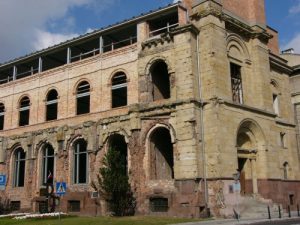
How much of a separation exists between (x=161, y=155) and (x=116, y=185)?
3.99 meters

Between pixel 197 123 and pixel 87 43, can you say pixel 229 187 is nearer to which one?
pixel 197 123

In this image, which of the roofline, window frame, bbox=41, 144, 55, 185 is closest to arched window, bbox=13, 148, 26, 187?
window frame, bbox=41, 144, 55, 185

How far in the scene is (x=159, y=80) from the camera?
2914 centimetres

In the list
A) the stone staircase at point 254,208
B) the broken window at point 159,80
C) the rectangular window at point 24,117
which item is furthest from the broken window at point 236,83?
the rectangular window at point 24,117

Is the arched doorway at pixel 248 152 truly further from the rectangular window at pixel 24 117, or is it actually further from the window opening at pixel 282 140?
the rectangular window at pixel 24 117

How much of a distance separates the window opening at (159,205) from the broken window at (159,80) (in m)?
6.95

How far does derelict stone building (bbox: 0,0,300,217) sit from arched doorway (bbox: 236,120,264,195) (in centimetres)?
7

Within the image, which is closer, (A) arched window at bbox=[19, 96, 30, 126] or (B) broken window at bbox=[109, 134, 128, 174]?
(B) broken window at bbox=[109, 134, 128, 174]


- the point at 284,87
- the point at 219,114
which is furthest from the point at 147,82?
the point at 284,87

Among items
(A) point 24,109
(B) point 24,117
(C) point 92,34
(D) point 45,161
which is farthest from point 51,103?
(C) point 92,34

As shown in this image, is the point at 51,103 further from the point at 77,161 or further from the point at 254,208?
the point at 254,208

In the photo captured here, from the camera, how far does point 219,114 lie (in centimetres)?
2492

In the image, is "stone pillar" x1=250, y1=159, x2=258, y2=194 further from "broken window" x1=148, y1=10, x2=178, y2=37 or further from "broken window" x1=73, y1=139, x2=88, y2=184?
"broken window" x1=73, y1=139, x2=88, y2=184

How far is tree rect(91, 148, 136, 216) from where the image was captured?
25484 millimetres
